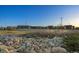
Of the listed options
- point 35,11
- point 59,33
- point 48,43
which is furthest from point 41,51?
point 35,11

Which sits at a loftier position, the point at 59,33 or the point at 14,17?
the point at 14,17

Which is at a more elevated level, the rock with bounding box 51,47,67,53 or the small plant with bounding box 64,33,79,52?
the small plant with bounding box 64,33,79,52

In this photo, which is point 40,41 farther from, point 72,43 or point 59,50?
point 72,43

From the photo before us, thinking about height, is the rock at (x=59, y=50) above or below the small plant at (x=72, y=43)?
below

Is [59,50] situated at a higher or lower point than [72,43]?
lower

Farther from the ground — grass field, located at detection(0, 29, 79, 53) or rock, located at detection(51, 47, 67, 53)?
grass field, located at detection(0, 29, 79, 53)

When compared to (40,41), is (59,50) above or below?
below

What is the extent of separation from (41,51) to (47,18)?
0.53 m

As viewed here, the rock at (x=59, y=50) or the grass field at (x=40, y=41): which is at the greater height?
the grass field at (x=40, y=41)

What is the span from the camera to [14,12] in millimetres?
3936

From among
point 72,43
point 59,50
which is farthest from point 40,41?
point 72,43
